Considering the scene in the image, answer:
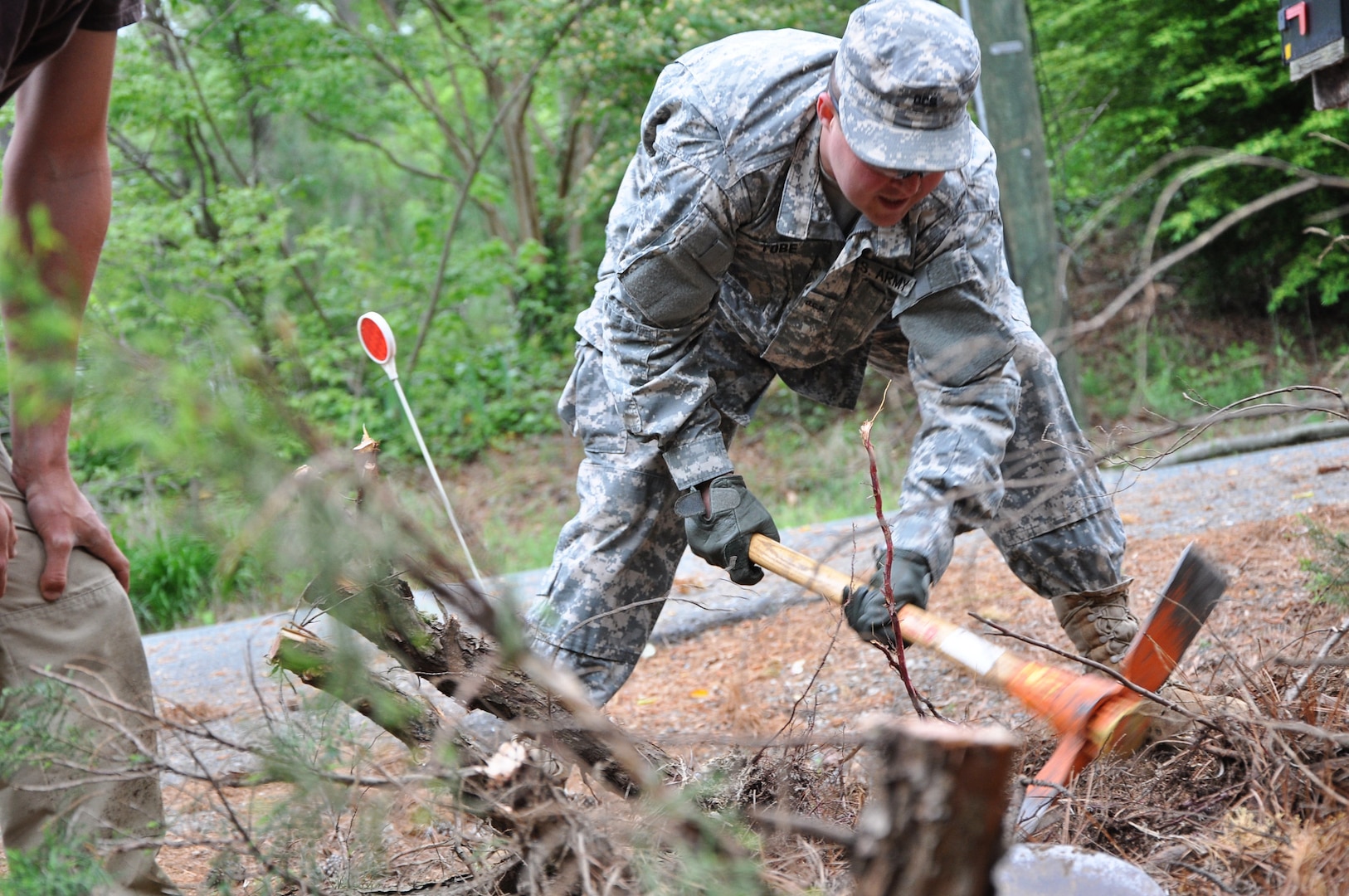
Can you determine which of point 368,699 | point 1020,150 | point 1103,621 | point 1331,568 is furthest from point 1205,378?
point 368,699

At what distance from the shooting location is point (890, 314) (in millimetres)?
2949

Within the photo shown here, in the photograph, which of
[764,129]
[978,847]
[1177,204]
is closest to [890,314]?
[764,129]

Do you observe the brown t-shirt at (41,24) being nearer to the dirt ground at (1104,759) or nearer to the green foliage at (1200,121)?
the dirt ground at (1104,759)


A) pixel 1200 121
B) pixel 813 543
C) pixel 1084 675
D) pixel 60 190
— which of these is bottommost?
pixel 813 543

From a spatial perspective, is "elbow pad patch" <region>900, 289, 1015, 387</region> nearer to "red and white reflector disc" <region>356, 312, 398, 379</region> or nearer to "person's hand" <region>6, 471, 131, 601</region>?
"red and white reflector disc" <region>356, 312, 398, 379</region>

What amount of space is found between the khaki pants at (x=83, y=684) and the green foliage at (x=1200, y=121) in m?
9.13

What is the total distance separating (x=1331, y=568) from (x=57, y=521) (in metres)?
3.05

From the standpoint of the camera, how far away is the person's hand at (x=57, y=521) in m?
1.97

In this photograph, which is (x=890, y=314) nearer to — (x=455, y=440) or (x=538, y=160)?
(x=455, y=440)

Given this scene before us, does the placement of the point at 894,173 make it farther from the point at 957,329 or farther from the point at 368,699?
the point at 368,699

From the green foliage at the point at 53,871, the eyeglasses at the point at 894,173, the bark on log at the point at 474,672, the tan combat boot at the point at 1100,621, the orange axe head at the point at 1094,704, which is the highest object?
the eyeglasses at the point at 894,173

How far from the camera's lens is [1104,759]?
2.21m

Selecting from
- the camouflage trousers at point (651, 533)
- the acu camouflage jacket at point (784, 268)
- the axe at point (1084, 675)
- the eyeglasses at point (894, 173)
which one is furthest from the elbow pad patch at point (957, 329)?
the axe at point (1084, 675)

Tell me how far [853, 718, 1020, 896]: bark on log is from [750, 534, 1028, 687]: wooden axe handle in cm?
100
